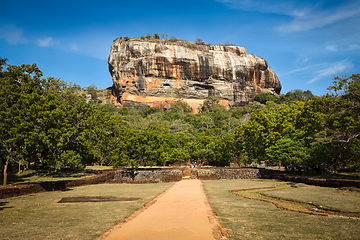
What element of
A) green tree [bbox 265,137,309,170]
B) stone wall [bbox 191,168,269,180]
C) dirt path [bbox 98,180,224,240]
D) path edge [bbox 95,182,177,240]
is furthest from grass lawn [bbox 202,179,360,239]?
stone wall [bbox 191,168,269,180]

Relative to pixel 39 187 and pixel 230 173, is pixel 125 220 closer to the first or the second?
pixel 39 187

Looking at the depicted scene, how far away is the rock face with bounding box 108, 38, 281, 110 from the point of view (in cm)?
8500

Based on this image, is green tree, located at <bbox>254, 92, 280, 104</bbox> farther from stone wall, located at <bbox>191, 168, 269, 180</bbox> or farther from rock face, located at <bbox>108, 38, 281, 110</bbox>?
stone wall, located at <bbox>191, 168, 269, 180</bbox>

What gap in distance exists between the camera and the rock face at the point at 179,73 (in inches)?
3346

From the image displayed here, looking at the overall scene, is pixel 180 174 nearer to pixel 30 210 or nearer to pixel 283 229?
pixel 30 210

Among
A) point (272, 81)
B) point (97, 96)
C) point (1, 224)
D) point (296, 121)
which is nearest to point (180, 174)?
point (296, 121)

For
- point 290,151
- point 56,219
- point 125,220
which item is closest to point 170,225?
point 125,220

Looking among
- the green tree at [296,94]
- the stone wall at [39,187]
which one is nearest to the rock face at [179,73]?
the green tree at [296,94]

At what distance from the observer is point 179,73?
87.4m

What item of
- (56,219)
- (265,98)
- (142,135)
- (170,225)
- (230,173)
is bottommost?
(230,173)

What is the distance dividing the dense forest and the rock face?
4961 cm

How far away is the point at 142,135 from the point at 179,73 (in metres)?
64.8

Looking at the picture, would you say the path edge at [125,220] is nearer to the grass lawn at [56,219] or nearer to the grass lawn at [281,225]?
the grass lawn at [56,219]

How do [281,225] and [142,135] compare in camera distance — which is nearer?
[281,225]
